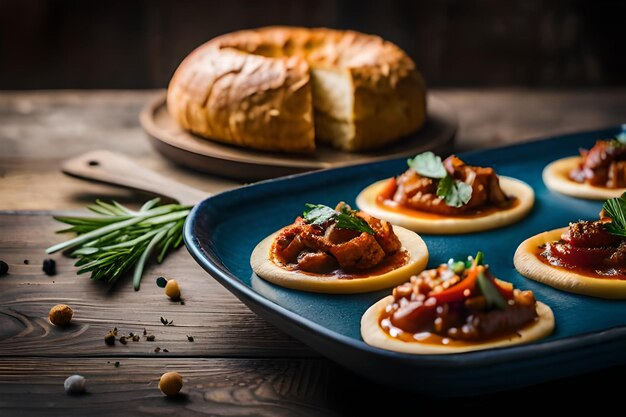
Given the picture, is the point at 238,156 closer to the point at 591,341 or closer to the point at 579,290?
the point at 579,290

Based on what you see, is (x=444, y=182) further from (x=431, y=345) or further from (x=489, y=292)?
(x=431, y=345)

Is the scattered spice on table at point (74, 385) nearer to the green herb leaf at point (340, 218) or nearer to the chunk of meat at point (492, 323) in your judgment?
the green herb leaf at point (340, 218)

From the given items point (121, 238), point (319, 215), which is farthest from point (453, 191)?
point (121, 238)

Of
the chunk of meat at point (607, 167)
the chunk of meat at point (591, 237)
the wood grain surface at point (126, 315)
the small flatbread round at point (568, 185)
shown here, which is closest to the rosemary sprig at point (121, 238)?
the wood grain surface at point (126, 315)

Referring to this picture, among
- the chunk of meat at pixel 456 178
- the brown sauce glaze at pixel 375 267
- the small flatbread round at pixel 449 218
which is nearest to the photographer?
the brown sauce glaze at pixel 375 267

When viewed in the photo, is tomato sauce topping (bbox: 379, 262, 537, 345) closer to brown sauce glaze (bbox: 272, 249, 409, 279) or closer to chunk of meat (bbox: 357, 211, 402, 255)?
brown sauce glaze (bbox: 272, 249, 409, 279)
